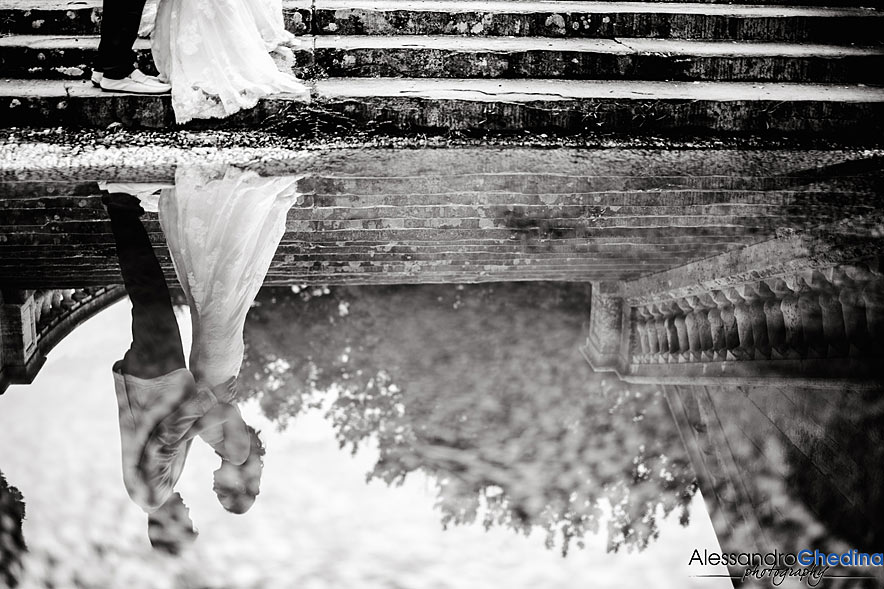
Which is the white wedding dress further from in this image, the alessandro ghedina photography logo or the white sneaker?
the alessandro ghedina photography logo

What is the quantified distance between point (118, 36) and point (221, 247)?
2.73 m

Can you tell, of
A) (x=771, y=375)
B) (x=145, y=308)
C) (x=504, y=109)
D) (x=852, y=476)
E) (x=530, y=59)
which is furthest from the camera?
(x=530, y=59)

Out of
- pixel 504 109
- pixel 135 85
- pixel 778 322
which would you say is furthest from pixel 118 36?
pixel 778 322

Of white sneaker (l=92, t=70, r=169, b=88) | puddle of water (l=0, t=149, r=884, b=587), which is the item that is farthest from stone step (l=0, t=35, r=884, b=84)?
puddle of water (l=0, t=149, r=884, b=587)

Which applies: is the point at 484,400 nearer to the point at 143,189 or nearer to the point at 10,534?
the point at 10,534

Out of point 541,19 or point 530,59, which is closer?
point 530,59

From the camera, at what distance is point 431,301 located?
339 centimetres

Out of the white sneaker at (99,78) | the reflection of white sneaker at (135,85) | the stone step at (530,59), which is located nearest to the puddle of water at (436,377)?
the reflection of white sneaker at (135,85)

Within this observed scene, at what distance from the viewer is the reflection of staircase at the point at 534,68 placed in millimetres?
5816

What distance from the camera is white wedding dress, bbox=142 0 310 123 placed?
5664mm

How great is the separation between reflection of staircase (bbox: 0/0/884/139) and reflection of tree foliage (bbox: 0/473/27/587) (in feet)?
13.2

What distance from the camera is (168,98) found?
566cm

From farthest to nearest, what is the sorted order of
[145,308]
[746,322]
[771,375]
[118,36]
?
[118,36], [746,322], [145,308], [771,375]

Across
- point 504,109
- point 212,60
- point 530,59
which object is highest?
point 212,60
